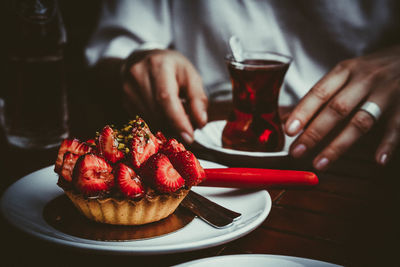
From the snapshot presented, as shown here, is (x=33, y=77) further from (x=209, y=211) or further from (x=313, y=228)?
(x=313, y=228)

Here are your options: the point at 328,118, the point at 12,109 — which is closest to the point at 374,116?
the point at 328,118

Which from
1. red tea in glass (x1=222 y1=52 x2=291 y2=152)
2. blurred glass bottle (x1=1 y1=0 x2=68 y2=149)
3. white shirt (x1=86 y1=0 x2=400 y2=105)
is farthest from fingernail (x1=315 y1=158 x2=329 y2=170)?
white shirt (x1=86 y1=0 x2=400 y2=105)

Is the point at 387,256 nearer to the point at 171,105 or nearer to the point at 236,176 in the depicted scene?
the point at 236,176

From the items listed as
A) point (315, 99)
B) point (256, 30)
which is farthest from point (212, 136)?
point (256, 30)

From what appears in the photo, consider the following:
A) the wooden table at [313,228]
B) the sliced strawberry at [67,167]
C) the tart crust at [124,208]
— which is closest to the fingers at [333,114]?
the wooden table at [313,228]

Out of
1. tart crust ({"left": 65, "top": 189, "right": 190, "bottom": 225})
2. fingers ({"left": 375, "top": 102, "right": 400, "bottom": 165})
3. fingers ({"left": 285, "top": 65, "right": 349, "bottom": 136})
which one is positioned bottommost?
fingers ({"left": 375, "top": 102, "right": 400, "bottom": 165})

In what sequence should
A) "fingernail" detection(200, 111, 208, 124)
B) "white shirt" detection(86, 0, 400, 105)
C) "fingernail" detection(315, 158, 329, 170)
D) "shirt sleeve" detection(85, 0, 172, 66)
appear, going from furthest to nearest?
1. "shirt sleeve" detection(85, 0, 172, 66)
2. "white shirt" detection(86, 0, 400, 105)
3. "fingernail" detection(200, 111, 208, 124)
4. "fingernail" detection(315, 158, 329, 170)

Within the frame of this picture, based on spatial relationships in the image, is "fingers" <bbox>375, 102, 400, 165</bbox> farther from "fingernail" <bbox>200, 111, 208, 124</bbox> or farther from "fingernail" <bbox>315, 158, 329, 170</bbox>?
"fingernail" <bbox>200, 111, 208, 124</bbox>
